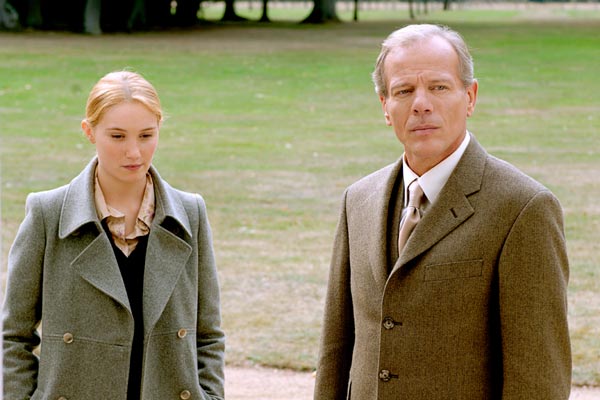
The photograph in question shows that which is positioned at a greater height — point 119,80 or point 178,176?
point 119,80

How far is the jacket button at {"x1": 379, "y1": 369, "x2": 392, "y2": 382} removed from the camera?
117 inches

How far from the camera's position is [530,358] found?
9.30ft

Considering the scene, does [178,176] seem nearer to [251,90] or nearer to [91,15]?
[251,90]

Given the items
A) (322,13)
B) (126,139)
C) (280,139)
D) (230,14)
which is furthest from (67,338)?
(230,14)

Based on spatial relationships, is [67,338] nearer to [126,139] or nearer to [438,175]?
[126,139]

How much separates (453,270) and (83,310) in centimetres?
108

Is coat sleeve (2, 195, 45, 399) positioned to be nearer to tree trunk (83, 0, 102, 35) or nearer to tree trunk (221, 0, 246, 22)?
tree trunk (83, 0, 102, 35)

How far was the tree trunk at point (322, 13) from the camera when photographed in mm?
56062

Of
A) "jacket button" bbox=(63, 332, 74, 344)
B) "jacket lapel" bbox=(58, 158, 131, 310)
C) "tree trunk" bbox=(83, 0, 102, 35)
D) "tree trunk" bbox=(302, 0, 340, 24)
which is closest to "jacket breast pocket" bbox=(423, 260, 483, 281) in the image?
"jacket lapel" bbox=(58, 158, 131, 310)

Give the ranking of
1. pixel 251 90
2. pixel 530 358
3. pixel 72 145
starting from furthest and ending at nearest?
pixel 251 90 < pixel 72 145 < pixel 530 358

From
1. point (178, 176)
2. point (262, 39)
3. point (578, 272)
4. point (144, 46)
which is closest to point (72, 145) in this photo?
point (178, 176)

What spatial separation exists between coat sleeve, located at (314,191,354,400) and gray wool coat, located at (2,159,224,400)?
405mm

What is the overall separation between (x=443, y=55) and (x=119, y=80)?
97 cm

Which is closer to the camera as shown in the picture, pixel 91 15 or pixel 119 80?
pixel 119 80
